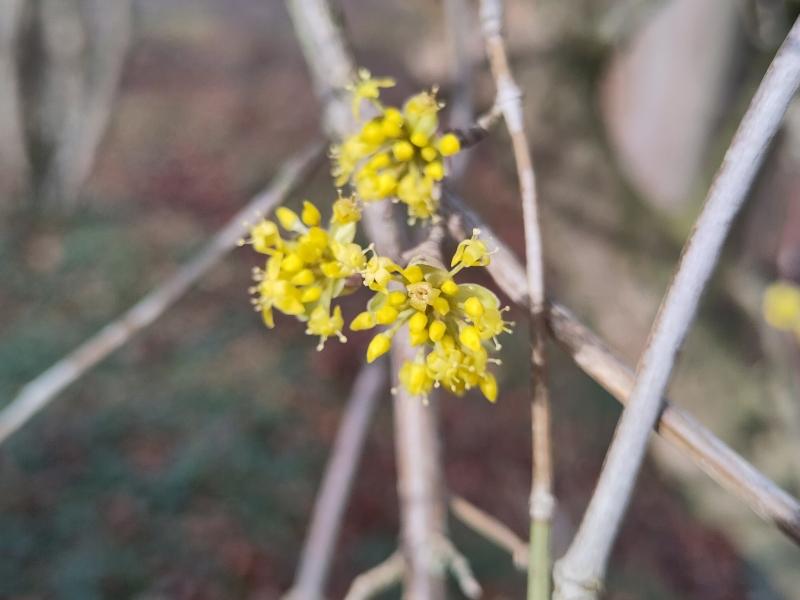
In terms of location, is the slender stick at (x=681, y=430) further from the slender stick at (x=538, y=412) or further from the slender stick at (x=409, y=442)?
the slender stick at (x=409, y=442)

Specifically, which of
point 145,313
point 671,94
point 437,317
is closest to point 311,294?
point 437,317

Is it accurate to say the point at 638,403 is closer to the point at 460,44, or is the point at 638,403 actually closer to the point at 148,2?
the point at 460,44

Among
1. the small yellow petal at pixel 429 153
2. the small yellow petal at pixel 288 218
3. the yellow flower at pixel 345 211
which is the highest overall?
the small yellow petal at pixel 288 218

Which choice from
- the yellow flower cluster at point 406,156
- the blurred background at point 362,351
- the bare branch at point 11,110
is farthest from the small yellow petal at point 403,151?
the bare branch at point 11,110

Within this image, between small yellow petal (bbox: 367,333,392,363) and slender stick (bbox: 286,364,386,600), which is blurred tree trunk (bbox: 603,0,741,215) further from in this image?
small yellow petal (bbox: 367,333,392,363)

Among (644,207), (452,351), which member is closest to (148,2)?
(644,207)

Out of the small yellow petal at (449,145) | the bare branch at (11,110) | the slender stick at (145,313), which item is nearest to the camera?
the small yellow petal at (449,145)

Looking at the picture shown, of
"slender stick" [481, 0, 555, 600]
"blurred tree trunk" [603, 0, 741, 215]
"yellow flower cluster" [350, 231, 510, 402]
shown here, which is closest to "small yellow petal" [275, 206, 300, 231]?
"yellow flower cluster" [350, 231, 510, 402]

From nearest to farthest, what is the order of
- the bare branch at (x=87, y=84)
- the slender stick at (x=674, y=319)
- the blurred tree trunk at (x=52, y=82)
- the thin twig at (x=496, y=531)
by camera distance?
1. the slender stick at (x=674, y=319)
2. the thin twig at (x=496, y=531)
3. the blurred tree trunk at (x=52, y=82)
4. the bare branch at (x=87, y=84)
